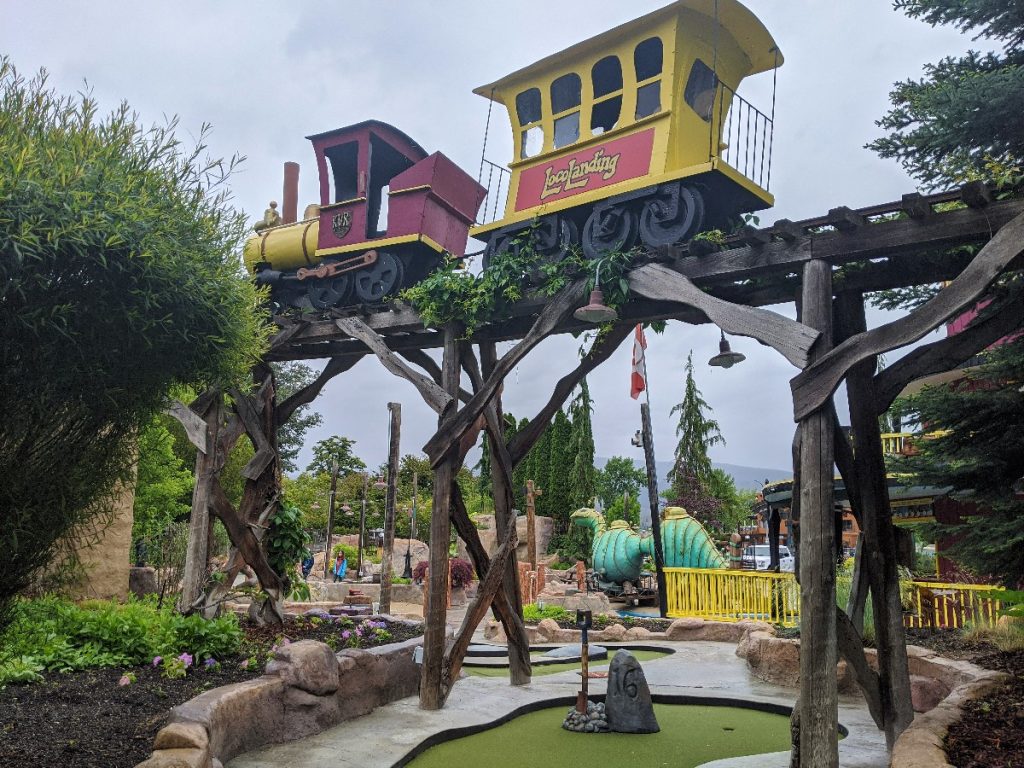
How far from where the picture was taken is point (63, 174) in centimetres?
324

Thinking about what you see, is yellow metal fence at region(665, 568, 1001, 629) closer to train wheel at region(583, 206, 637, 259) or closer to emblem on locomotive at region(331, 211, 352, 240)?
train wheel at region(583, 206, 637, 259)

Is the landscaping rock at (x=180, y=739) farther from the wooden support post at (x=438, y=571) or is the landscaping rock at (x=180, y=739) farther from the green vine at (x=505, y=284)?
the green vine at (x=505, y=284)

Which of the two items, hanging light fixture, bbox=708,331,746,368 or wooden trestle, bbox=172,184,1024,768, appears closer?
wooden trestle, bbox=172,184,1024,768

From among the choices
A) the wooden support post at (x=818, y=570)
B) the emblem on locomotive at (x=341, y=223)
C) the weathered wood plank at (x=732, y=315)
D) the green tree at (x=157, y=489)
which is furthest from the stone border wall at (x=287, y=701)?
the green tree at (x=157, y=489)

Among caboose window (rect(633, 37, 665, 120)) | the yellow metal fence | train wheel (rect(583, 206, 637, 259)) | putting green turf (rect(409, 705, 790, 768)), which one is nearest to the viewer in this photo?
putting green turf (rect(409, 705, 790, 768))

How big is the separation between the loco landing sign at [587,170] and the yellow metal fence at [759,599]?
235 inches

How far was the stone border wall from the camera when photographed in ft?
14.6

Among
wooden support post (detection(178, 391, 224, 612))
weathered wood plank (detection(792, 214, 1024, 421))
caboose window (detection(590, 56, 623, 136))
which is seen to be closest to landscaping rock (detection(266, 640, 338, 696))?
wooden support post (detection(178, 391, 224, 612))

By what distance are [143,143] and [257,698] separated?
159 inches

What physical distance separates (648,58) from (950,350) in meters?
3.79

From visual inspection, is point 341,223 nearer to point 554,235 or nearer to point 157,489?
point 554,235

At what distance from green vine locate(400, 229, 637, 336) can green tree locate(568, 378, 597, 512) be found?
26.2m

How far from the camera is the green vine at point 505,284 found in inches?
261

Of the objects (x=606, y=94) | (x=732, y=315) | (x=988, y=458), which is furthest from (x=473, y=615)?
(x=606, y=94)
